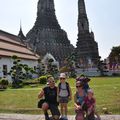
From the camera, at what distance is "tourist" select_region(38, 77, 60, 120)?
A: 1059cm

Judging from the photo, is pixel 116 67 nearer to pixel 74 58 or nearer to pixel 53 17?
pixel 74 58

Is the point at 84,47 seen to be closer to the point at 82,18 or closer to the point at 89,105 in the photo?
the point at 82,18

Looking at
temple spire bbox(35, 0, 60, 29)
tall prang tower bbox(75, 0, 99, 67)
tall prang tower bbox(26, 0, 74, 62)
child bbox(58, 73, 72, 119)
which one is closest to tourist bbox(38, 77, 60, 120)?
child bbox(58, 73, 72, 119)

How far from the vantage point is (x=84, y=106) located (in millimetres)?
9859

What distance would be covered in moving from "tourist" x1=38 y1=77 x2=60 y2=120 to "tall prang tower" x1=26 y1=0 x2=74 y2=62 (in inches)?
2979

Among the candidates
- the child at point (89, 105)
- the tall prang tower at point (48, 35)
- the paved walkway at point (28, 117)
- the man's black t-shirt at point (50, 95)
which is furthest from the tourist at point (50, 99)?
the tall prang tower at point (48, 35)

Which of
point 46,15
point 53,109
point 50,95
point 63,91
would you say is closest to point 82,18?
point 46,15

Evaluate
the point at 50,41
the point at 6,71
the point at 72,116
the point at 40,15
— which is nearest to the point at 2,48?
the point at 6,71

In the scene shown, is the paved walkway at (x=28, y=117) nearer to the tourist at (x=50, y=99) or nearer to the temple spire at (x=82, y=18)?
the tourist at (x=50, y=99)

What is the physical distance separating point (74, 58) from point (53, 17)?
2337cm

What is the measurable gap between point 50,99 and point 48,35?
80.3 m

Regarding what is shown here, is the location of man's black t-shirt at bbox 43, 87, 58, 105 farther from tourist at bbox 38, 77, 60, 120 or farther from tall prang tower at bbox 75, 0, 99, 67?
tall prang tower at bbox 75, 0, 99, 67

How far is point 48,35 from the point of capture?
297ft

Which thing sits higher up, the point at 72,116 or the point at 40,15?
the point at 40,15
